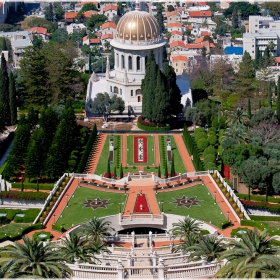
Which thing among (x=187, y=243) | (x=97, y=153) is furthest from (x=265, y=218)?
(x=97, y=153)

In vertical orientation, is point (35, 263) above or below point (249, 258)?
below

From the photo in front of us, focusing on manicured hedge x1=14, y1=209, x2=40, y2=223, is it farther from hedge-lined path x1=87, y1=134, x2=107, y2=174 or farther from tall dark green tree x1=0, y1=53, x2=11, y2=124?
tall dark green tree x1=0, y1=53, x2=11, y2=124

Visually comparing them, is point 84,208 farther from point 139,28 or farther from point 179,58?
point 179,58

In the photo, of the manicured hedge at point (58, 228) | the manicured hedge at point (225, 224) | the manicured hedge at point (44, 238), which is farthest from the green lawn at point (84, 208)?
the manicured hedge at point (225, 224)

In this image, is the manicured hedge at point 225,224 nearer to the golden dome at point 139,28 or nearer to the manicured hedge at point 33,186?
the manicured hedge at point 33,186

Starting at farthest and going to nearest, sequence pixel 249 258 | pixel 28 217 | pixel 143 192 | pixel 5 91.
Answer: pixel 5 91
pixel 143 192
pixel 28 217
pixel 249 258

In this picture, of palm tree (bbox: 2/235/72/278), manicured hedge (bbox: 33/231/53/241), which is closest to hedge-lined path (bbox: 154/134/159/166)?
manicured hedge (bbox: 33/231/53/241)

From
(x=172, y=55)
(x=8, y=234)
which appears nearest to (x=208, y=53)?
(x=172, y=55)
